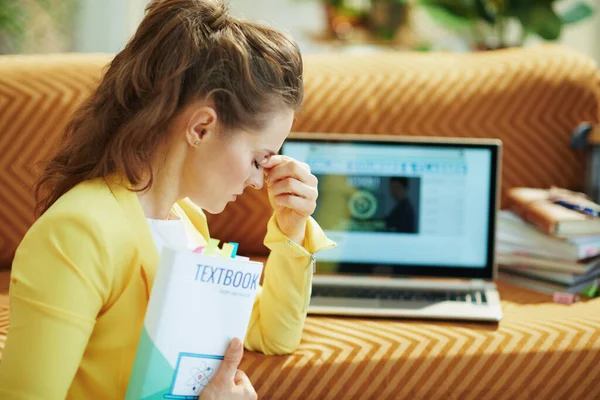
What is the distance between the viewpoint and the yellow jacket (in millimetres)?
816

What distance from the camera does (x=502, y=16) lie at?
2.72 m

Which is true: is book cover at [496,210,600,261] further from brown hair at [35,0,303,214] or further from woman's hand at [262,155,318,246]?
brown hair at [35,0,303,214]

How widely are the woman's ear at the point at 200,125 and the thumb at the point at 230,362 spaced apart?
0.26 meters

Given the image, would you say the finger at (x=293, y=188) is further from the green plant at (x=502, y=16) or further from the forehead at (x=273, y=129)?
the green plant at (x=502, y=16)

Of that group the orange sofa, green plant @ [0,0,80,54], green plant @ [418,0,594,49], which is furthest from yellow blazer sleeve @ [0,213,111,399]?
green plant @ [0,0,80,54]

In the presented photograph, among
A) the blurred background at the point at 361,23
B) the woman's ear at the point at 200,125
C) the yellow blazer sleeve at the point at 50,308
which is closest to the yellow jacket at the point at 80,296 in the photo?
the yellow blazer sleeve at the point at 50,308

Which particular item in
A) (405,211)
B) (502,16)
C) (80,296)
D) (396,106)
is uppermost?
(502,16)

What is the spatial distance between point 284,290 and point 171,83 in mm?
451

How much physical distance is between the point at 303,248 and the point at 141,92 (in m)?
0.41

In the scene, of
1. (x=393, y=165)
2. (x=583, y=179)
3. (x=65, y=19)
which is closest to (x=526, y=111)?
(x=583, y=179)

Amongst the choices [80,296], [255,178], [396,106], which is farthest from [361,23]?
[80,296]

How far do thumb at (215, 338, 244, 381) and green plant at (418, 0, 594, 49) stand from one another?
209cm

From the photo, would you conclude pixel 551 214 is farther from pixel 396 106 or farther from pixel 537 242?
pixel 396 106

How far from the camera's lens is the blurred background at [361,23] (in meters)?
2.74
